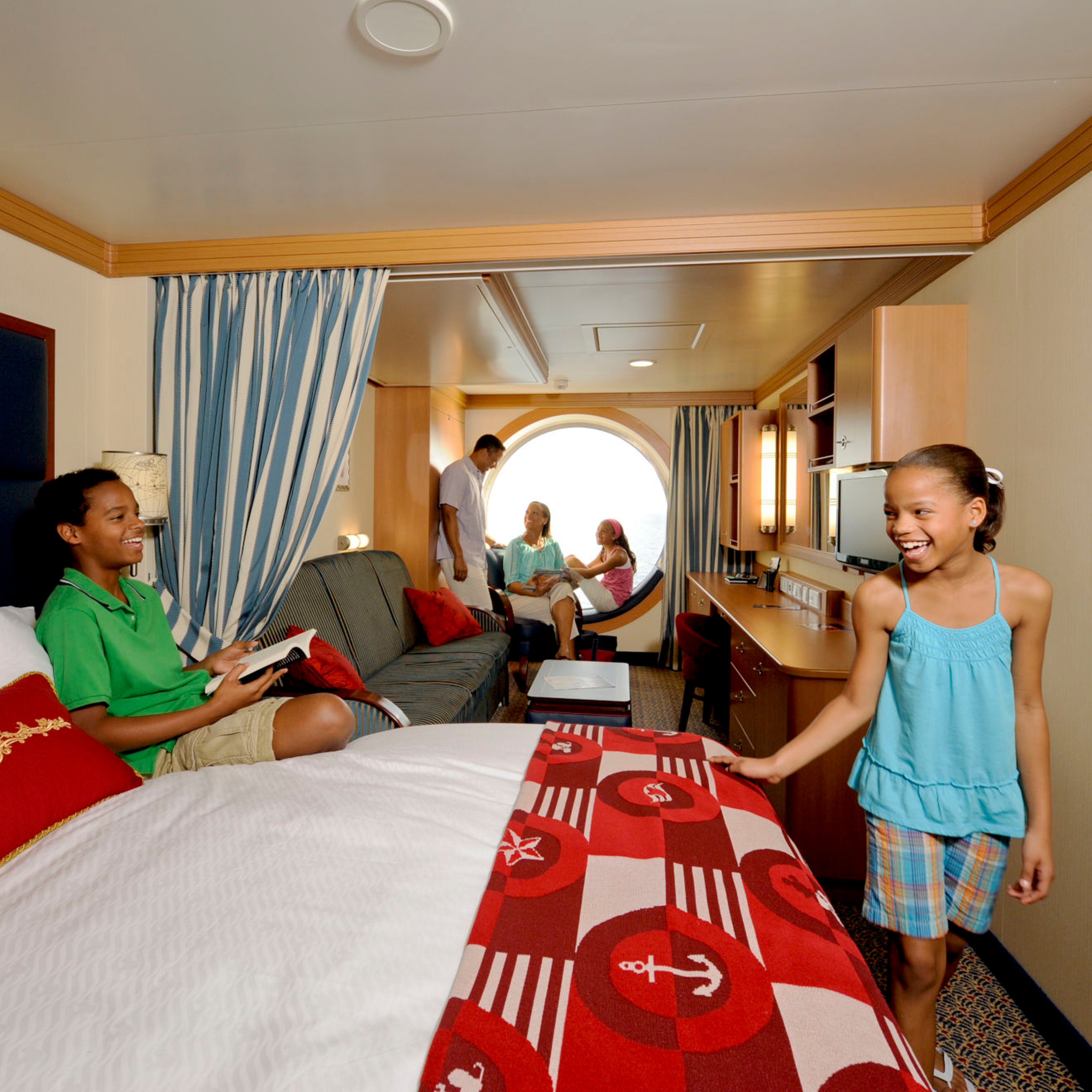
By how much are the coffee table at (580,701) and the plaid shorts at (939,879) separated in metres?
1.55

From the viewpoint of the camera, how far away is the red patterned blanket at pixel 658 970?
2.55 ft

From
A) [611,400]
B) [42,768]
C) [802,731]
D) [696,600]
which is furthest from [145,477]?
[611,400]

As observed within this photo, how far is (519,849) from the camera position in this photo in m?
1.24

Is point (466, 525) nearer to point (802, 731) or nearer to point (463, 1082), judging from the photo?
point (802, 731)

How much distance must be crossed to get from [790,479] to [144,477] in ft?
12.1

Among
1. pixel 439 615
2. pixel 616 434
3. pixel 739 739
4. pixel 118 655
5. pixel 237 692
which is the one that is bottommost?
pixel 739 739

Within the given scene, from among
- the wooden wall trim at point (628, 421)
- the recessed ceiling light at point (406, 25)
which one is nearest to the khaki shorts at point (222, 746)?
the recessed ceiling light at point (406, 25)

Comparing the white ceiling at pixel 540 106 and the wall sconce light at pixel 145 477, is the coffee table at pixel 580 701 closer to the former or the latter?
the wall sconce light at pixel 145 477

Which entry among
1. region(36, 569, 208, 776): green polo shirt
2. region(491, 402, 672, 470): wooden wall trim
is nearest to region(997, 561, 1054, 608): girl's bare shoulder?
region(36, 569, 208, 776): green polo shirt

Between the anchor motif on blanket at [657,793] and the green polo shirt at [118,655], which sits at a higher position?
the green polo shirt at [118,655]

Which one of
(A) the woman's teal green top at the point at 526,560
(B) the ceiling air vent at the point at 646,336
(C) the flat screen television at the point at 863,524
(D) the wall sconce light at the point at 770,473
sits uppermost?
(B) the ceiling air vent at the point at 646,336

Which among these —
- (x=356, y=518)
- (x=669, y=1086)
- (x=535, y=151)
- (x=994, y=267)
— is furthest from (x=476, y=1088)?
(x=356, y=518)

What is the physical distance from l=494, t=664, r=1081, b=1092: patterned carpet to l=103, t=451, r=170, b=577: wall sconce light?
269 centimetres

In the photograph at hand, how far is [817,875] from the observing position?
2518 millimetres
